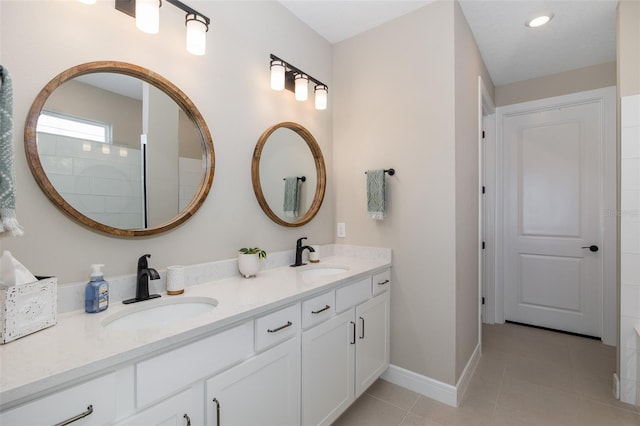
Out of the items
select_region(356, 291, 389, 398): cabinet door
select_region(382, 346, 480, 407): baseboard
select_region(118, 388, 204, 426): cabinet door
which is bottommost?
select_region(382, 346, 480, 407): baseboard

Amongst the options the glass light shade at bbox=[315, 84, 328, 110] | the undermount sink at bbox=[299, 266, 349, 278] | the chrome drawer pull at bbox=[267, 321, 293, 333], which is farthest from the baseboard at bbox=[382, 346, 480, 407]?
the glass light shade at bbox=[315, 84, 328, 110]

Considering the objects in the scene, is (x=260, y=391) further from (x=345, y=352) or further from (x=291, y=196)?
(x=291, y=196)

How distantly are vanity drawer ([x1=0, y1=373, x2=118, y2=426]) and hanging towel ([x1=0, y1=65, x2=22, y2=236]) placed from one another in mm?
491

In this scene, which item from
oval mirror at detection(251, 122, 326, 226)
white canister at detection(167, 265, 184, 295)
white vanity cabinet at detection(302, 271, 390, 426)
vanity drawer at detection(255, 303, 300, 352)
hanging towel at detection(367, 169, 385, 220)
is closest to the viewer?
vanity drawer at detection(255, 303, 300, 352)

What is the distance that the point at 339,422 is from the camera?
5.99 ft

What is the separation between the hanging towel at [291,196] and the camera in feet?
7.10

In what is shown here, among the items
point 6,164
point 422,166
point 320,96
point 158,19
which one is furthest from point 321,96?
point 6,164

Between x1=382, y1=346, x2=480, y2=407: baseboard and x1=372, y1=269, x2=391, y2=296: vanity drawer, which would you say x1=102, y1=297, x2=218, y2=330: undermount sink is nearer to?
x1=372, y1=269, x2=391, y2=296: vanity drawer

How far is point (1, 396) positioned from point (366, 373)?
1742mm

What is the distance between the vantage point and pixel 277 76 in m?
1.94

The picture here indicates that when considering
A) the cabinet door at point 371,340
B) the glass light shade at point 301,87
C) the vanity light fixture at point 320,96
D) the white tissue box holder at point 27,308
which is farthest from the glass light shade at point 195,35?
the cabinet door at point 371,340

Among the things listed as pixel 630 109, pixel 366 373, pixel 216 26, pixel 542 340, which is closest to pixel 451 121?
pixel 630 109

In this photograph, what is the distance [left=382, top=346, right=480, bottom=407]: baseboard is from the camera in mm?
2004

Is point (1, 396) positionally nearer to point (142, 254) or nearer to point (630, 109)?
point (142, 254)
